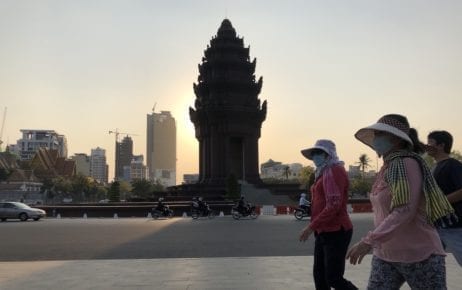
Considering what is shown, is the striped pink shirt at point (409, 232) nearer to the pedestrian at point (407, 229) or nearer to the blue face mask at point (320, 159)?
the pedestrian at point (407, 229)

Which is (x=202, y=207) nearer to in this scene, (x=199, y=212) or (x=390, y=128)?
(x=199, y=212)

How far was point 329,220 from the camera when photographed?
5203 millimetres

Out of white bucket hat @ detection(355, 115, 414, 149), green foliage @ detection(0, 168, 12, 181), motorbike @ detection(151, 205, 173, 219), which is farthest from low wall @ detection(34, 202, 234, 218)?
green foliage @ detection(0, 168, 12, 181)

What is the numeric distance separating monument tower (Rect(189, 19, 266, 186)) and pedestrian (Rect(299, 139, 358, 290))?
43.9m

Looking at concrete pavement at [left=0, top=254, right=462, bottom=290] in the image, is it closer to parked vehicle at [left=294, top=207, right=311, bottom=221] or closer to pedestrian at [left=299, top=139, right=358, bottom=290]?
pedestrian at [left=299, top=139, right=358, bottom=290]

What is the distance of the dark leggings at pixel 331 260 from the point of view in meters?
5.09

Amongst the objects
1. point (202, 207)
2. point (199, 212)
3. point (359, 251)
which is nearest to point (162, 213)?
point (199, 212)

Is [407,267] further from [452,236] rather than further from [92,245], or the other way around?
[92,245]

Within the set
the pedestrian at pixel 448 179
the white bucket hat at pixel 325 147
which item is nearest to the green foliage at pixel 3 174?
the white bucket hat at pixel 325 147

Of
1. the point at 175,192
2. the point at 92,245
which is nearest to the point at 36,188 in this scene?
the point at 175,192

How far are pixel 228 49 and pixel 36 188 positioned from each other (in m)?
86.7

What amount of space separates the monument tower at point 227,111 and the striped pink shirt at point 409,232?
45856 mm

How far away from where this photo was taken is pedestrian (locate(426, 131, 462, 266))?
14.4 ft

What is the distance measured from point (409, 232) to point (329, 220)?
65.5 inches
